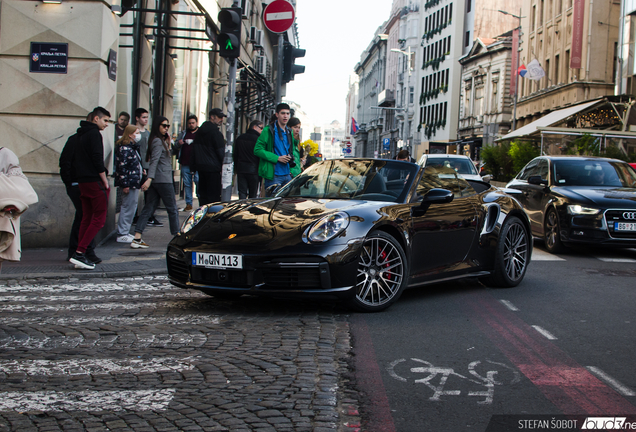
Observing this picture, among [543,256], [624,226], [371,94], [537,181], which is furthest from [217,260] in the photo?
[371,94]

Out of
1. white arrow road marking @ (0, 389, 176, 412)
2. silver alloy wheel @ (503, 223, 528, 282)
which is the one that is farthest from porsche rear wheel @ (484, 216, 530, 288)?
white arrow road marking @ (0, 389, 176, 412)

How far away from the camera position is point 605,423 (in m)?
3.56

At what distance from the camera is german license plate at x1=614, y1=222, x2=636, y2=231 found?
10750mm

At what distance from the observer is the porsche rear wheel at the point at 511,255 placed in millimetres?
7785

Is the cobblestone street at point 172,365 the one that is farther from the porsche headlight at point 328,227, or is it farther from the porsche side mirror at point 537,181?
the porsche side mirror at point 537,181

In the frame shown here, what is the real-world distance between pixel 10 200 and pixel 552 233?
8.36 metres

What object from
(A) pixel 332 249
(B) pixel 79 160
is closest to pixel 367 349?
(A) pixel 332 249

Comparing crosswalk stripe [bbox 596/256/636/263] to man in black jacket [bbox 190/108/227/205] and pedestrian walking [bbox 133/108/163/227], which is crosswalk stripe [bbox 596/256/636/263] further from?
pedestrian walking [bbox 133/108/163/227]

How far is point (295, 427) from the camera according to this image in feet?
11.2

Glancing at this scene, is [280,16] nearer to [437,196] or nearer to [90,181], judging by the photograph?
[90,181]

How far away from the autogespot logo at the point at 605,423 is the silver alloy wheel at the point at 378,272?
2.70 meters

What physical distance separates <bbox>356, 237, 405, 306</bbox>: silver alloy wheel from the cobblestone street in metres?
0.34

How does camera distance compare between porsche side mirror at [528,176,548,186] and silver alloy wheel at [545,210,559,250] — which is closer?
silver alloy wheel at [545,210,559,250]

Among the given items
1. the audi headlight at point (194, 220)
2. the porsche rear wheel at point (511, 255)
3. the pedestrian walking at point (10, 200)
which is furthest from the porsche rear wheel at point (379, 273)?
the pedestrian walking at point (10, 200)
